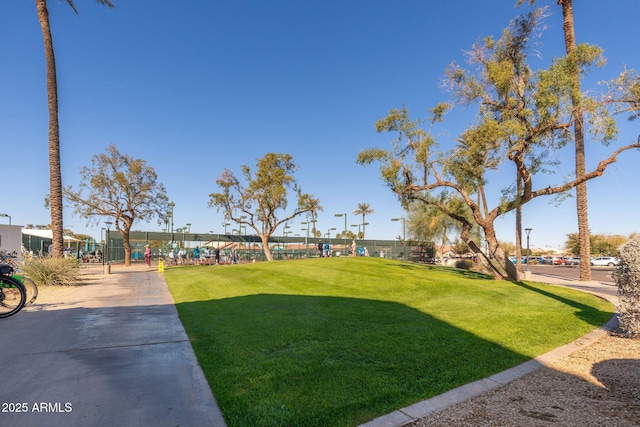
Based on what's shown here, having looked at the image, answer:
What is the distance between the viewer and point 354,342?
5.29m

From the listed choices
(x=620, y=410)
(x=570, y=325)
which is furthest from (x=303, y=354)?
(x=570, y=325)

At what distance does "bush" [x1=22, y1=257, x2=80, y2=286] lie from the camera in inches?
497

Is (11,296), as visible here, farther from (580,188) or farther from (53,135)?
(580,188)

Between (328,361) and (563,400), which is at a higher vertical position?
(328,361)

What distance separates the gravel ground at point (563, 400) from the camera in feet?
10.2

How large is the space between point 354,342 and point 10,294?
747 centimetres

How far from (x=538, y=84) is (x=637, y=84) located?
3040 mm

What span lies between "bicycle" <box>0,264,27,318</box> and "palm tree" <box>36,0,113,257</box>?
28.5 ft

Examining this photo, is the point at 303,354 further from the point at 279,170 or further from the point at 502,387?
the point at 279,170

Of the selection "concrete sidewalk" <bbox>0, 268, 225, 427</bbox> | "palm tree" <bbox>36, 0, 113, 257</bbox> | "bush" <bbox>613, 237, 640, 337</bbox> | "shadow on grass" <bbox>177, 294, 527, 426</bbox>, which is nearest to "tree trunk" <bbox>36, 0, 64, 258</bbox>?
"palm tree" <bbox>36, 0, 113, 257</bbox>

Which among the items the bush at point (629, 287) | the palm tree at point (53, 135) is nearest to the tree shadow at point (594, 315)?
the bush at point (629, 287)

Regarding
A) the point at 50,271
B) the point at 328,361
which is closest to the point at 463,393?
the point at 328,361

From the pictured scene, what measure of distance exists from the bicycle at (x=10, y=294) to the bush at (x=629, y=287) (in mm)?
11712

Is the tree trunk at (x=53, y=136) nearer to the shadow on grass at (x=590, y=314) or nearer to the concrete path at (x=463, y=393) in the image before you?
the concrete path at (x=463, y=393)
